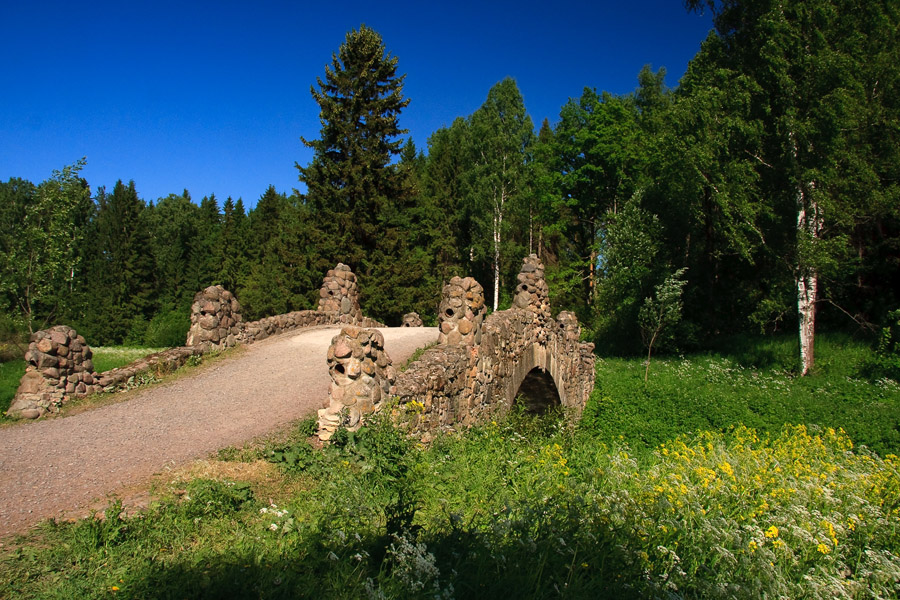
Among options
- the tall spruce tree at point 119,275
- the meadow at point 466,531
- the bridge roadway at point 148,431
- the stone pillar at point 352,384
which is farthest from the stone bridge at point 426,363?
the tall spruce tree at point 119,275

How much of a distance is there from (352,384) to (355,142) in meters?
20.8

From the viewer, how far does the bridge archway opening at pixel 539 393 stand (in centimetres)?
1275

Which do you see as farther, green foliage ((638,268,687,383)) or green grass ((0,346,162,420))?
green foliage ((638,268,687,383))

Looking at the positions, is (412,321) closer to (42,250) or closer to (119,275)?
(42,250)

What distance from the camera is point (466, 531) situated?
3.89 metres

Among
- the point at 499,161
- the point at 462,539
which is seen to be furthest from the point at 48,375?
the point at 499,161

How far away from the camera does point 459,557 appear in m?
3.23

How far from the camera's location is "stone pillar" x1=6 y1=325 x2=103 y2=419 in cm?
830

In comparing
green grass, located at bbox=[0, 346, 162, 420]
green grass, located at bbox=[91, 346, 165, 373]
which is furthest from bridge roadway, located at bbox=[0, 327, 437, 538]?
green grass, located at bbox=[91, 346, 165, 373]

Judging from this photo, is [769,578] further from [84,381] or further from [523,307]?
[84,381]

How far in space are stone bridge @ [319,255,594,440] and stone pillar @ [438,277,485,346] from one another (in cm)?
2

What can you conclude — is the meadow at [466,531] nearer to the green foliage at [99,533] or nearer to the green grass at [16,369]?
the green foliage at [99,533]

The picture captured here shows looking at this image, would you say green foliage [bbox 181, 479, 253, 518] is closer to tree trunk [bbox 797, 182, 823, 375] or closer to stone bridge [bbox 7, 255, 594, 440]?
stone bridge [bbox 7, 255, 594, 440]

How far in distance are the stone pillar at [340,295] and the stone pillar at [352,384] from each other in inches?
409
